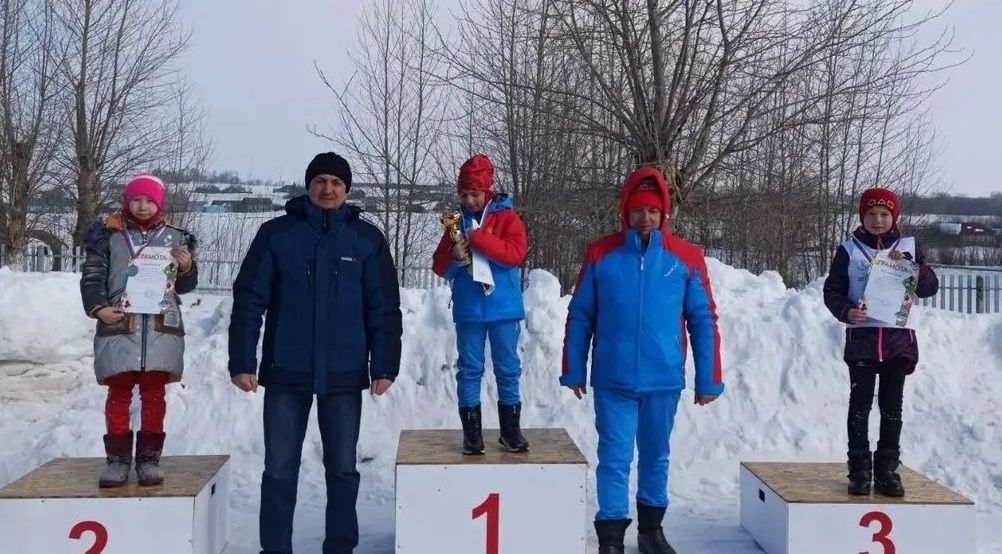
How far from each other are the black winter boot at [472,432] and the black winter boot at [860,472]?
1.91 meters

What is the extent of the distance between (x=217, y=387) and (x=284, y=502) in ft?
10.8

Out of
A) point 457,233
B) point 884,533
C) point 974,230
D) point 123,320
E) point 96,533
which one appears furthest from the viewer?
point 974,230

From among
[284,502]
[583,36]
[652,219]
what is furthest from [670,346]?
[583,36]

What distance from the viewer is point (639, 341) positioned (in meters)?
4.05

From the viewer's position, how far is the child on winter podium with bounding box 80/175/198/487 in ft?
13.2

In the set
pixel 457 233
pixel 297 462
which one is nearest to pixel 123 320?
pixel 297 462

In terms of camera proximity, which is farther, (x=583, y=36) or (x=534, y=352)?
(x=583, y=36)

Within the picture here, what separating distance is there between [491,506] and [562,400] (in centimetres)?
289

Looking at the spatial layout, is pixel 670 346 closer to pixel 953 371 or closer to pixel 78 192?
pixel 953 371

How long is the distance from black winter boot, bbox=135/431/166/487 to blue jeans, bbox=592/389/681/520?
216 centimetres

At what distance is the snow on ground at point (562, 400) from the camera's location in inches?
246

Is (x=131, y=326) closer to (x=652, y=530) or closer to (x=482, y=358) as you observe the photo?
(x=482, y=358)

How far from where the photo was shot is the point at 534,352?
7.26m

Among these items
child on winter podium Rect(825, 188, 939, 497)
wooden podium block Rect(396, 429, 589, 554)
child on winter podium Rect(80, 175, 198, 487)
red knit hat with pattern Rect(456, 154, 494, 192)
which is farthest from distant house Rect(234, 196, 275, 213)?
child on winter podium Rect(825, 188, 939, 497)
